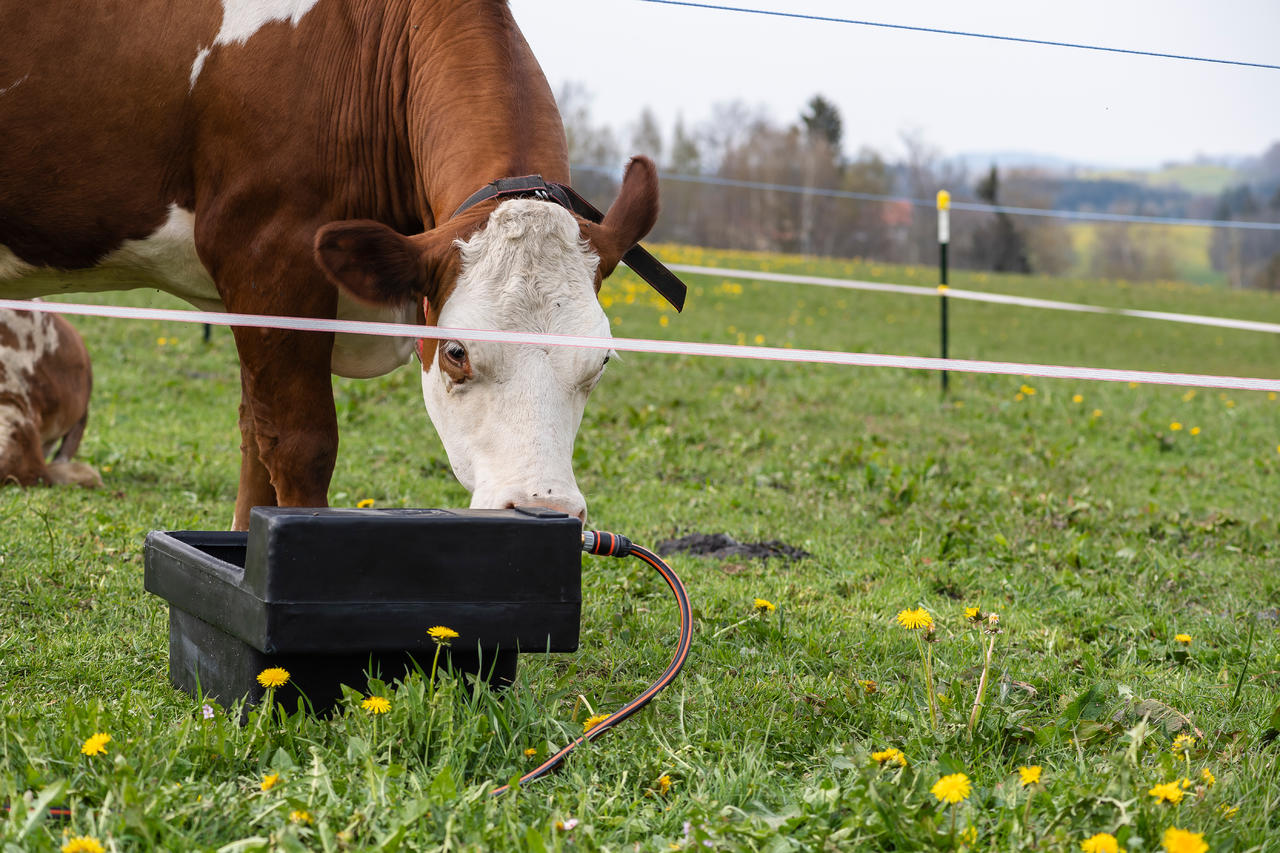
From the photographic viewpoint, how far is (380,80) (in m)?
3.57

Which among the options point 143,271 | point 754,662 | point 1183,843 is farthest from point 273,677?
point 143,271

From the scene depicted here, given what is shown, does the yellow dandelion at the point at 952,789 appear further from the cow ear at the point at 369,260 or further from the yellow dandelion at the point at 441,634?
the cow ear at the point at 369,260

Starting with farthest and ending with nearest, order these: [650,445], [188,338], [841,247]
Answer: [841,247] < [188,338] < [650,445]

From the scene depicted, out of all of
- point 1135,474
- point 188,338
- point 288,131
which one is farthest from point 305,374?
point 188,338

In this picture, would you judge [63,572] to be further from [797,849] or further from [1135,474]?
[1135,474]

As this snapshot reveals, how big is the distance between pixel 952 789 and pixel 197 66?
2837 millimetres

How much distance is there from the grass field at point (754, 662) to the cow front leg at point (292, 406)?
551mm

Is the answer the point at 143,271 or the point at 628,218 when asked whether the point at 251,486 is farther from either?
the point at 628,218

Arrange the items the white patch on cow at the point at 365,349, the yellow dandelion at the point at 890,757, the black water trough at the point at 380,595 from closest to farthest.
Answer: the yellow dandelion at the point at 890,757 < the black water trough at the point at 380,595 < the white patch on cow at the point at 365,349

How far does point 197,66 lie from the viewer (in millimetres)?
3414

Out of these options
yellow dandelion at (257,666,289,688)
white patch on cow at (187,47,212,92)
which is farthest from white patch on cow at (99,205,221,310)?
yellow dandelion at (257,666,289,688)

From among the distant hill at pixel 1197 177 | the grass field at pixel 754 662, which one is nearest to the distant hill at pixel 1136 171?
the distant hill at pixel 1197 177

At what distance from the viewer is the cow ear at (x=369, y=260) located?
289cm

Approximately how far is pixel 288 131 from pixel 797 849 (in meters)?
2.44
